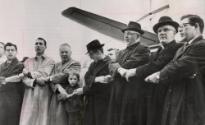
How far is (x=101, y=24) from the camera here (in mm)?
3436

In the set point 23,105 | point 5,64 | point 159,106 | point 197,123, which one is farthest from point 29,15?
point 197,123

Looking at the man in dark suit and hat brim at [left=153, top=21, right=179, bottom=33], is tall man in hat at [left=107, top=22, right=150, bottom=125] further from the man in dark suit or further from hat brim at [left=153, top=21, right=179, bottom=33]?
the man in dark suit

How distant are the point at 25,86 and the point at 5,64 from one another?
30 centimetres

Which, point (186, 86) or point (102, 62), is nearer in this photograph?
point (186, 86)

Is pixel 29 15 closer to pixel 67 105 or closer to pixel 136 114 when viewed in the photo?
pixel 67 105

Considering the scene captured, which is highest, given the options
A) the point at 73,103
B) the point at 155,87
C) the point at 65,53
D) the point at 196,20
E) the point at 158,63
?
the point at 196,20

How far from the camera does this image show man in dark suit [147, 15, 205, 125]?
2.67 meters

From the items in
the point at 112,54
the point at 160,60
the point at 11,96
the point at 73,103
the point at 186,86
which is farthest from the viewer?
the point at 11,96

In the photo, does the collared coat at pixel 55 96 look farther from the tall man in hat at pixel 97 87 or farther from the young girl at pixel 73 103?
the tall man in hat at pixel 97 87

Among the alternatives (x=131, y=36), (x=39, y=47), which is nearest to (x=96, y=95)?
(x=131, y=36)

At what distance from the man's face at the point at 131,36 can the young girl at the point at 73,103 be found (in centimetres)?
61

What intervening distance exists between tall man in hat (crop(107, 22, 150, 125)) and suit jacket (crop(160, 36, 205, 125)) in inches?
12.2

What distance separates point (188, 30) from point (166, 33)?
0.18m

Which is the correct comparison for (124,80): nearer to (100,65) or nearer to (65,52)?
(100,65)
